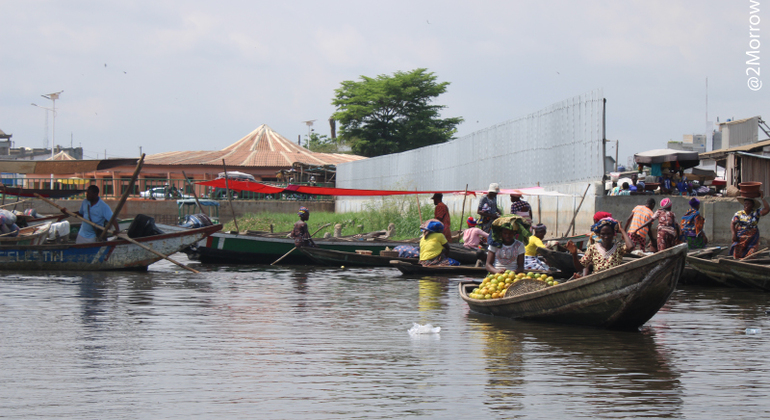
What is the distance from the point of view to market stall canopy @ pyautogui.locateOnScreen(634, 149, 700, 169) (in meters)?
19.9

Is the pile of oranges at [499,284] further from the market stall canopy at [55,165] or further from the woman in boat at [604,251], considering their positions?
the market stall canopy at [55,165]

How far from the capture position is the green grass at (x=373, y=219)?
82.3 ft

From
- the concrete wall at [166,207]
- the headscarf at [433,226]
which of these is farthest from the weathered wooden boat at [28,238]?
the concrete wall at [166,207]

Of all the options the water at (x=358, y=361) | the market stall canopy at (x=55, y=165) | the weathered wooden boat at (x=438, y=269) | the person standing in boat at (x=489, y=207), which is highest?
the market stall canopy at (x=55, y=165)

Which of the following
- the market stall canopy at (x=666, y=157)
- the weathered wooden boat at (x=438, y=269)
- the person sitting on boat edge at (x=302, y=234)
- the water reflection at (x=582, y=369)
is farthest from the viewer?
the market stall canopy at (x=666, y=157)

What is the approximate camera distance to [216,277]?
51.4ft

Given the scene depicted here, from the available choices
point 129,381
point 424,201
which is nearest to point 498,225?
point 129,381

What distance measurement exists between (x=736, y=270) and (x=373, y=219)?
16.5 m

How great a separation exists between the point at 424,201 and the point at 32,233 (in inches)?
545

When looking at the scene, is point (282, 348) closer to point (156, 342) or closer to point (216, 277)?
point (156, 342)

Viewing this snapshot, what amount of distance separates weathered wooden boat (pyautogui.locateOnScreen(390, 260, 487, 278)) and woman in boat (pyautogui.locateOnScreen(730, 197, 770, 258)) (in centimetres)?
406

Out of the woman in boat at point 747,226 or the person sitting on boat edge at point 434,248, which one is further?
the person sitting on boat edge at point 434,248

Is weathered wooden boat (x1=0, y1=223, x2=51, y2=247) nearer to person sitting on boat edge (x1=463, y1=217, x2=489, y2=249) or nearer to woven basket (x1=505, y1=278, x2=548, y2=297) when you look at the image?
person sitting on boat edge (x1=463, y1=217, x2=489, y2=249)

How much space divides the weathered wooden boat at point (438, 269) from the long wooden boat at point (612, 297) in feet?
15.4
